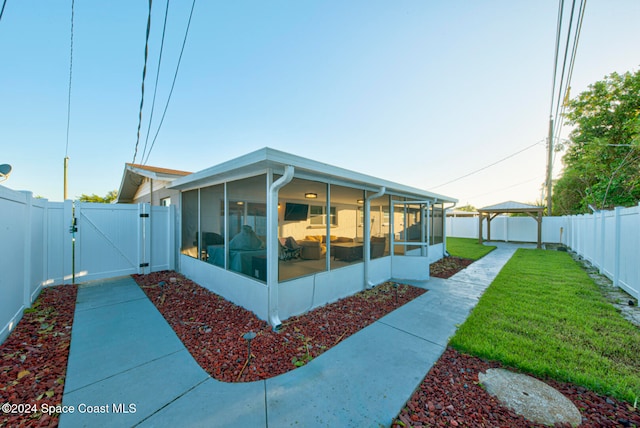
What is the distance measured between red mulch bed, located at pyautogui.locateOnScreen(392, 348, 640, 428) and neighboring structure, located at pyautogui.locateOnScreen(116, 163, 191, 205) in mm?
7106

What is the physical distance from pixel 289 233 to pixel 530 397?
4.91 metres

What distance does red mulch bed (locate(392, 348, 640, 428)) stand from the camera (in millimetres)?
1912

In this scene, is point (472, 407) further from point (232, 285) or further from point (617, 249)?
point (617, 249)

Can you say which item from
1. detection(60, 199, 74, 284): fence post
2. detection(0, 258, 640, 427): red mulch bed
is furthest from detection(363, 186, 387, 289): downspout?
detection(60, 199, 74, 284): fence post

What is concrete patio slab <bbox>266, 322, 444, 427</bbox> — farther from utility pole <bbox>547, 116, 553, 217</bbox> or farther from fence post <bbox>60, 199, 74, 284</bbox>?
utility pole <bbox>547, 116, 553, 217</bbox>

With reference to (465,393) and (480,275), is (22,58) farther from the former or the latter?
(480,275)

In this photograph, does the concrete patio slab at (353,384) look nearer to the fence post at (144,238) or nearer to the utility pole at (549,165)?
the fence post at (144,238)

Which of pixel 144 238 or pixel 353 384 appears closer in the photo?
pixel 353 384

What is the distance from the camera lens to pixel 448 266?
8.38 metres

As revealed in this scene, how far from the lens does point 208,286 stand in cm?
525

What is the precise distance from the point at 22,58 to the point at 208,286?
7.27m

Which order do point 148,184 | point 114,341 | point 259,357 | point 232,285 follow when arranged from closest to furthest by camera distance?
1. point 259,357
2. point 114,341
3. point 232,285
4. point 148,184

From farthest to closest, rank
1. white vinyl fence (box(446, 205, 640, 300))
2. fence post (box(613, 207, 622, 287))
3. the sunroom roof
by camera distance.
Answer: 1. fence post (box(613, 207, 622, 287))
2. white vinyl fence (box(446, 205, 640, 300))
3. the sunroom roof

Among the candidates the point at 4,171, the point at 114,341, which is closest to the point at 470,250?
the point at 114,341
